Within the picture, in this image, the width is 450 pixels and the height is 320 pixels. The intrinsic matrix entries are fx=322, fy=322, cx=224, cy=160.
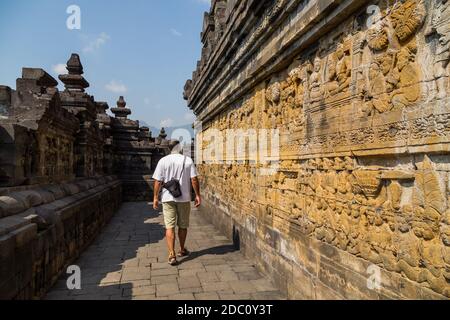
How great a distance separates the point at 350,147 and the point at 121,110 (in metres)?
14.3

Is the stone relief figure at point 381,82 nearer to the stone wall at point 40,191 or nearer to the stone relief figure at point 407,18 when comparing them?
the stone relief figure at point 407,18

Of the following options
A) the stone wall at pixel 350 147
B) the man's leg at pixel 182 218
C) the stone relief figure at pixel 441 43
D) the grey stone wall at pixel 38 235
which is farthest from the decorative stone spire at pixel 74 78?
the stone relief figure at pixel 441 43

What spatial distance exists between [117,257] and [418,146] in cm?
463

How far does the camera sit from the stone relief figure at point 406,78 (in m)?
1.93

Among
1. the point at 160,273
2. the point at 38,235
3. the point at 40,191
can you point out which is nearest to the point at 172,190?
the point at 160,273

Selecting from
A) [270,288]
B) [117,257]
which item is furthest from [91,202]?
[270,288]

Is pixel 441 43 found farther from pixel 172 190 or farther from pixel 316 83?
pixel 172 190

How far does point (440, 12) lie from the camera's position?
5.72ft

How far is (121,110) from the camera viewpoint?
15.4 m

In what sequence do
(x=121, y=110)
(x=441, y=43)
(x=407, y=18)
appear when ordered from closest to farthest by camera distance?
(x=441, y=43) → (x=407, y=18) → (x=121, y=110)

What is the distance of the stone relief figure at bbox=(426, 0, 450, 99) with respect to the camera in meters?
1.70

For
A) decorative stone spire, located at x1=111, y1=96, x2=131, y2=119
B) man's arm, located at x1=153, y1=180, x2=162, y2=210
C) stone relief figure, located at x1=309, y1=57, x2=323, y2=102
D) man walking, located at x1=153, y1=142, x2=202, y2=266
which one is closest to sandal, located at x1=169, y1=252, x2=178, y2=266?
man walking, located at x1=153, y1=142, x2=202, y2=266

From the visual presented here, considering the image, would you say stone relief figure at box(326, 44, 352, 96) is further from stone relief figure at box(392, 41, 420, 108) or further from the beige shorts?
the beige shorts

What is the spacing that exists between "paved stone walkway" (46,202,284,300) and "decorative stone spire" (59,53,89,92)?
473 cm
